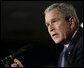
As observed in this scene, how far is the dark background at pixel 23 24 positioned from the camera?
5.28 meters

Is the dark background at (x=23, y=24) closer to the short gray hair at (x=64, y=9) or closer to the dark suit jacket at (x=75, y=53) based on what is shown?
the short gray hair at (x=64, y=9)

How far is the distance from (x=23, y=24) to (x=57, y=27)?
13.4 feet

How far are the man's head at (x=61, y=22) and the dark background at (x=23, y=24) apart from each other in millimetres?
2416

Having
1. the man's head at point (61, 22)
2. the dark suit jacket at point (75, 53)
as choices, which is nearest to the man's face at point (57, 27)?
the man's head at point (61, 22)

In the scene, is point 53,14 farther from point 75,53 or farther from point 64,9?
point 75,53

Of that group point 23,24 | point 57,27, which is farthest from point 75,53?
point 23,24

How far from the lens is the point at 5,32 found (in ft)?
21.6

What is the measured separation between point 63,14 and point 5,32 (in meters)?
4.52

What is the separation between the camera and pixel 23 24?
6223 mm

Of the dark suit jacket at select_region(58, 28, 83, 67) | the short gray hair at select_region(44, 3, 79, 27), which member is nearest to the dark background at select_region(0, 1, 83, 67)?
the short gray hair at select_region(44, 3, 79, 27)

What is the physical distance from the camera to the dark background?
528cm

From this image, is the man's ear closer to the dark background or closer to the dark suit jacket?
the dark suit jacket

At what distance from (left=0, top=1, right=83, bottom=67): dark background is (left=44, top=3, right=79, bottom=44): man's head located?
2.42 meters

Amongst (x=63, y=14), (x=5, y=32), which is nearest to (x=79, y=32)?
(x=63, y=14)
